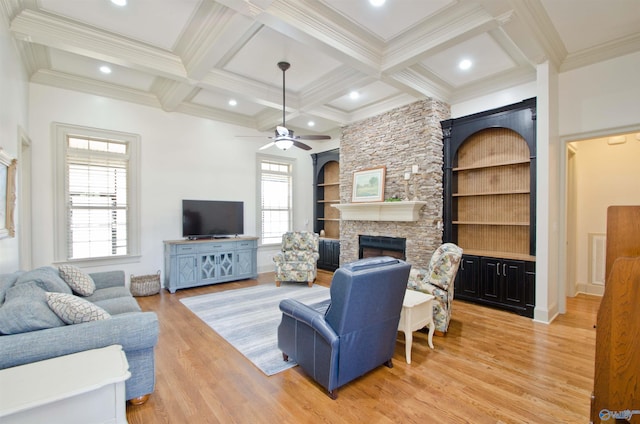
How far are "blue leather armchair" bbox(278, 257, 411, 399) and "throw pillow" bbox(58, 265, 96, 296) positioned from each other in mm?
2315

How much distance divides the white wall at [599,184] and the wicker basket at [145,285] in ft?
24.2

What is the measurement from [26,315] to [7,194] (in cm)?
175

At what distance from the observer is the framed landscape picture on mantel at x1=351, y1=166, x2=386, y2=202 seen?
571 centimetres

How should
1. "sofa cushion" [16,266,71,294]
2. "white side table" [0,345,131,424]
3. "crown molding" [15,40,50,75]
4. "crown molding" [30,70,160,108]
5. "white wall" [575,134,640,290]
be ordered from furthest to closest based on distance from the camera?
"white wall" [575,134,640,290] → "crown molding" [30,70,160,108] → "crown molding" [15,40,50,75] → "sofa cushion" [16,266,71,294] → "white side table" [0,345,131,424]

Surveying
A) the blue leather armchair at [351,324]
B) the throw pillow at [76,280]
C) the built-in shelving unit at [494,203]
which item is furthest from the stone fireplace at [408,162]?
the throw pillow at [76,280]

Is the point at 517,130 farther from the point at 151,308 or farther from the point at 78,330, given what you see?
the point at 151,308

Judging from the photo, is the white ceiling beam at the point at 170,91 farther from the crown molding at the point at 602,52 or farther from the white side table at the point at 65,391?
the crown molding at the point at 602,52

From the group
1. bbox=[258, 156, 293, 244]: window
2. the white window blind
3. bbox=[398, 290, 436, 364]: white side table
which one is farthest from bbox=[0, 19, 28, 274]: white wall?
bbox=[258, 156, 293, 244]: window

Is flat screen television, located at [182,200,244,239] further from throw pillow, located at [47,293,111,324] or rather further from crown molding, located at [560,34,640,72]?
crown molding, located at [560,34,640,72]

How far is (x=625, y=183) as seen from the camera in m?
4.79

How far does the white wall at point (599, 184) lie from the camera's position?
475 cm

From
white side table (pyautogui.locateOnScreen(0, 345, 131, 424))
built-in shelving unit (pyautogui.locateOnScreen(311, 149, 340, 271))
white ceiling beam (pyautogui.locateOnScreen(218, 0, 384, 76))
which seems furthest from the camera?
built-in shelving unit (pyautogui.locateOnScreen(311, 149, 340, 271))

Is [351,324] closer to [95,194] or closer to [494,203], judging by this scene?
[494,203]

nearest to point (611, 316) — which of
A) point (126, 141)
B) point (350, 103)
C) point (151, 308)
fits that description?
point (151, 308)
